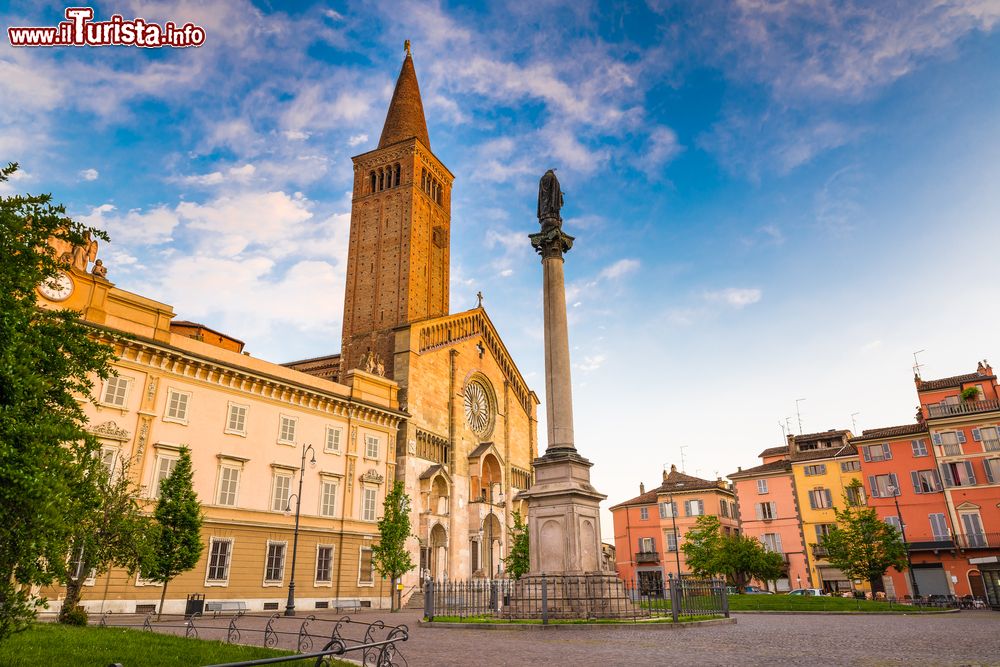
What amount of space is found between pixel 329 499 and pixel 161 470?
932 cm

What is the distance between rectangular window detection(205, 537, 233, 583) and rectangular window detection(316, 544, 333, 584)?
16.7 feet

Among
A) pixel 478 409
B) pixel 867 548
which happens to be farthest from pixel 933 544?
pixel 478 409

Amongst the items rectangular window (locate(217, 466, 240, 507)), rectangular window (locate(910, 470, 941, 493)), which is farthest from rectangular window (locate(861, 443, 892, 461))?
rectangular window (locate(217, 466, 240, 507))

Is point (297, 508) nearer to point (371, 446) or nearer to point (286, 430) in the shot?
point (286, 430)

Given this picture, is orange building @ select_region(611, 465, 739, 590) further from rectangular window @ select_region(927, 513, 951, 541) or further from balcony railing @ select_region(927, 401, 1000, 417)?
balcony railing @ select_region(927, 401, 1000, 417)

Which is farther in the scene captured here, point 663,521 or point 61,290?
point 663,521

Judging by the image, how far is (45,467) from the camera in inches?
306

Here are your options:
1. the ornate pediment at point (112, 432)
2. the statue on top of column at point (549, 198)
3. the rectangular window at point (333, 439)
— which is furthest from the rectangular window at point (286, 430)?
the statue on top of column at point (549, 198)

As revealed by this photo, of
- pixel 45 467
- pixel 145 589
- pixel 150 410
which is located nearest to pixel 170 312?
pixel 150 410

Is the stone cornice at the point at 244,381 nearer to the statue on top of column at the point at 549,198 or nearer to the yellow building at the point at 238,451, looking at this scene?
the yellow building at the point at 238,451

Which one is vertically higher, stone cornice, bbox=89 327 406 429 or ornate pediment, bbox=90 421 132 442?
stone cornice, bbox=89 327 406 429

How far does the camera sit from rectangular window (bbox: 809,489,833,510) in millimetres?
47000

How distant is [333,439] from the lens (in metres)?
34.6

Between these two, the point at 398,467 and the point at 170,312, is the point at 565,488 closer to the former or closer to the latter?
the point at 170,312
